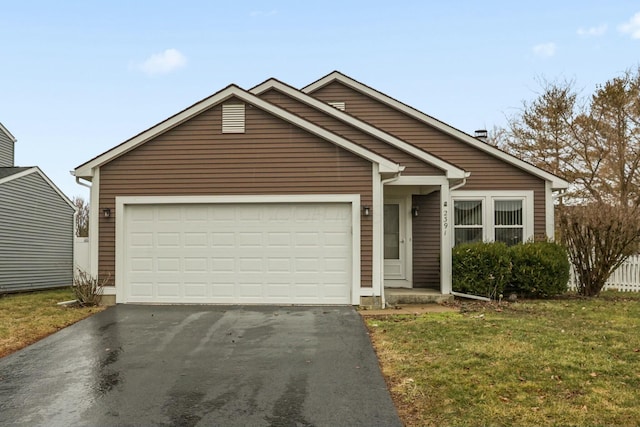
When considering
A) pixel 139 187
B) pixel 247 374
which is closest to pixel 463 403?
pixel 247 374

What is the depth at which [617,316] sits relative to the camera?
372 inches

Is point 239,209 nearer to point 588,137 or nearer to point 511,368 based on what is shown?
point 511,368

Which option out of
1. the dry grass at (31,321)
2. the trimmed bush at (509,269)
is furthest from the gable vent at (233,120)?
the trimmed bush at (509,269)

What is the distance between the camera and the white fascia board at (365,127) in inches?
451

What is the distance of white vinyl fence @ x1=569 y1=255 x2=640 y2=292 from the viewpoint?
14.9 meters

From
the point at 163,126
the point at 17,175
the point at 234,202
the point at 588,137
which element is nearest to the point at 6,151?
the point at 17,175

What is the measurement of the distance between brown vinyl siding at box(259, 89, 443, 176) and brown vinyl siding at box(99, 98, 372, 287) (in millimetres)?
1244

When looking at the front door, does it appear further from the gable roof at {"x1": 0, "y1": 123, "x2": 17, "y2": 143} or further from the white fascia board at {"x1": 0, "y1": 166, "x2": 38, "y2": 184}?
the gable roof at {"x1": 0, "y1": 123, "x2": 17, "y2": 143}

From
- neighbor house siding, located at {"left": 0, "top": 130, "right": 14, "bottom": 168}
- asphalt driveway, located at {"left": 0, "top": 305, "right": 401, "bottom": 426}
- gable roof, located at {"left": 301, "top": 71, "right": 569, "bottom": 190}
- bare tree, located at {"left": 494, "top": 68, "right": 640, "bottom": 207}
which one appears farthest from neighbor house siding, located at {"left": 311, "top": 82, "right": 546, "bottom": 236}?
neighbor house siding, located at {"left": 0, "top": 130, "right": 14, "bottom": 168}

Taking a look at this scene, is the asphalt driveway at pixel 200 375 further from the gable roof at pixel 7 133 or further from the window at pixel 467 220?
the gable roof at pixel 7 133

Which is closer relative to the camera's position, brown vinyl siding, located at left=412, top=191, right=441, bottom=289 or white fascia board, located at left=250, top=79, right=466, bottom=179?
white fascia board, located at left=250, top=79, right=466, bottom=179

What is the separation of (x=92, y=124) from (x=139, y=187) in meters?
10.7

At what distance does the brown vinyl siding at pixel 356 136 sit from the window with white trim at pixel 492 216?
195 centimetres

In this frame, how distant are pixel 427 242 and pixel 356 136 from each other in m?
3.23
